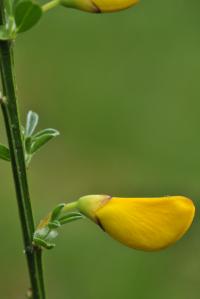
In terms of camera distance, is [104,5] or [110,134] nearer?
[104,5]

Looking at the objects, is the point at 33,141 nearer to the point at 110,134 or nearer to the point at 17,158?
the point at 17,158

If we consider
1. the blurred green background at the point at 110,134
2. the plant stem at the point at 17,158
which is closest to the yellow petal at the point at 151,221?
the plant stem at the point at 17,158

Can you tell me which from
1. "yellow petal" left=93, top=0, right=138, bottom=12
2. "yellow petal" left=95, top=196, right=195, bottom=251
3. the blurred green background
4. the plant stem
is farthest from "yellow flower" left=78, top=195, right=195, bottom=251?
the blurred green background

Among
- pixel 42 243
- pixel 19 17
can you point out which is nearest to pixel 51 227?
pixel 42 243

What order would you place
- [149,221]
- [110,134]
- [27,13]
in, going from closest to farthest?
1. [27,13]
2. [149,221]
3. [110,134]

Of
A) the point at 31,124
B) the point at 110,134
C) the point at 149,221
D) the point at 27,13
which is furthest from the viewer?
the point at 110,134

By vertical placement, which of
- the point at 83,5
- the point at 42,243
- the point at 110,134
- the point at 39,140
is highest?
the point at 83,5

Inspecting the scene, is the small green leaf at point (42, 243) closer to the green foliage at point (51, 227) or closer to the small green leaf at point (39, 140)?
the green foliage at point (51, 227)
